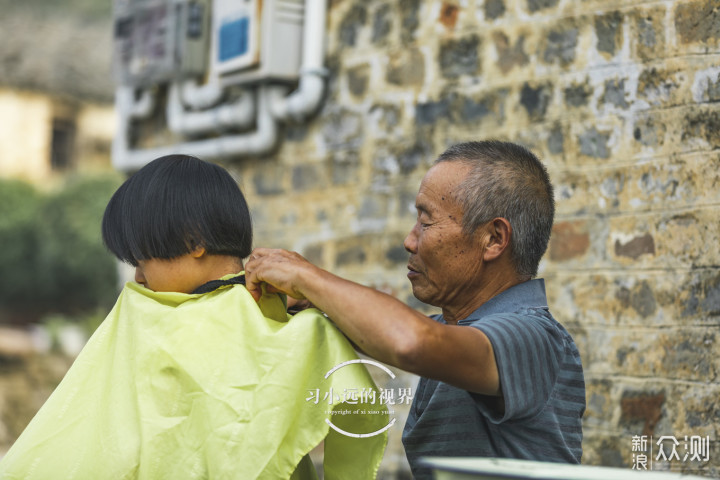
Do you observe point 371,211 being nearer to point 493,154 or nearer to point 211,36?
point 211,36

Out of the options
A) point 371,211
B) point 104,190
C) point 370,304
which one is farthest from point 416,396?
point 104,190

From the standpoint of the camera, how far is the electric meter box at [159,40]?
5.47 m

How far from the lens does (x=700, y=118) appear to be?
10.2 ft

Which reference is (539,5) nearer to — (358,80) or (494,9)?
(494,9)

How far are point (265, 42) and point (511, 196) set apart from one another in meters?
2.94

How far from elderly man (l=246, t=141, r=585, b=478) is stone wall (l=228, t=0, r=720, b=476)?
1057mm

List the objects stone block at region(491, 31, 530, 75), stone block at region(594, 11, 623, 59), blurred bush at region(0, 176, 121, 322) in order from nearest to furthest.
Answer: stone block at region(594, 11, 623, 59) < stone block at region(491, 31, 530, 75) < blurred bush at region(0, 176, 121, 322)

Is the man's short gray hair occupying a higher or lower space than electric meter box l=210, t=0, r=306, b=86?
lower

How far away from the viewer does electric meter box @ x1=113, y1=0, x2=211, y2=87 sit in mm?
5473

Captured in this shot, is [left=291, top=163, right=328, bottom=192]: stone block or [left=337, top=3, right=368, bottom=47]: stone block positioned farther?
[left=291, top=163, right=328, bottom=192]: stone block

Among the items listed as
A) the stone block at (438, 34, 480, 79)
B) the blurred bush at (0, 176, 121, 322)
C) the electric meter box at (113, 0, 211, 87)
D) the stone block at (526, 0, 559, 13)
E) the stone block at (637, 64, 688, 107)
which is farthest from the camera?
the blurred bush at (0, 176, 121, 322)

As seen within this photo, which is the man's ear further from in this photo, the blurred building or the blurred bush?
the blurred building

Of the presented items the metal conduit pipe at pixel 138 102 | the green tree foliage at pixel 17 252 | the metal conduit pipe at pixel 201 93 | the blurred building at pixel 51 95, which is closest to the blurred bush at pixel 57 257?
the green tree foliage at pixel 17 252

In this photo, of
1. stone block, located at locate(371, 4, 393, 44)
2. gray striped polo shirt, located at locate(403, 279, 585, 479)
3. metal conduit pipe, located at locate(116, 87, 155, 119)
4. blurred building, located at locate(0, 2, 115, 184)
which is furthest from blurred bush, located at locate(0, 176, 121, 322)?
gray striped polo shirt, located at locate(403, 279, 585, 479)
